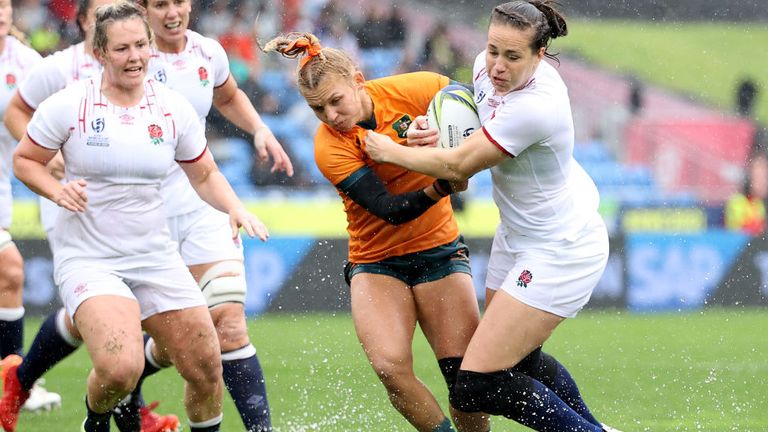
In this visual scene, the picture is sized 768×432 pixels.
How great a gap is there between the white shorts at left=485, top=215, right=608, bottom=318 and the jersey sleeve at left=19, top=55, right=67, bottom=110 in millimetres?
2623

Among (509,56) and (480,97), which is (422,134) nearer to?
(480,97)

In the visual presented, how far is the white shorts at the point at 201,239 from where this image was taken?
650 centimetres

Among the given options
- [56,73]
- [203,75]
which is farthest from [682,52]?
[56,73]

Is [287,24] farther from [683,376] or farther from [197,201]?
[197,201]

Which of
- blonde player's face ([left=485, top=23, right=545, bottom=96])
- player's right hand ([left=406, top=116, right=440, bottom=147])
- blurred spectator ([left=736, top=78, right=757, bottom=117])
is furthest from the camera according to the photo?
blurred spectator ([left=736, top=78, right=757, bottom=117])

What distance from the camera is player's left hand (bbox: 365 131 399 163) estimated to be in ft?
17.2

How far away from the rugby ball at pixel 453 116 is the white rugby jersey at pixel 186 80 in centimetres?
163

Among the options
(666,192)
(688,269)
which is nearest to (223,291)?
(688,269)

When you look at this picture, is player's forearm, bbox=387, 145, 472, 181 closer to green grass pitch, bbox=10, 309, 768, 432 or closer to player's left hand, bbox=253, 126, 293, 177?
player's left hand, bbox=253, 126, 293, 177

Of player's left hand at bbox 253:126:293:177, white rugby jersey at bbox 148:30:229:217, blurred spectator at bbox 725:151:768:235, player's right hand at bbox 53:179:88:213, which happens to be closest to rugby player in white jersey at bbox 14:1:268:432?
player's right hand at bbox 53:179:88:213

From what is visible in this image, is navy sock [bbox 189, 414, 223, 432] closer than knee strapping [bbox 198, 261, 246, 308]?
Yes

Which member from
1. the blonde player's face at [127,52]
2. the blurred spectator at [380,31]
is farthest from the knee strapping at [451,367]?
the blurred spectator at [380,31]

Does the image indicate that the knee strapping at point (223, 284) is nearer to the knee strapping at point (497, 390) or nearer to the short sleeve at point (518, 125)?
the knee strapping at point (497, 390)

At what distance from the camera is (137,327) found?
5.40 m
